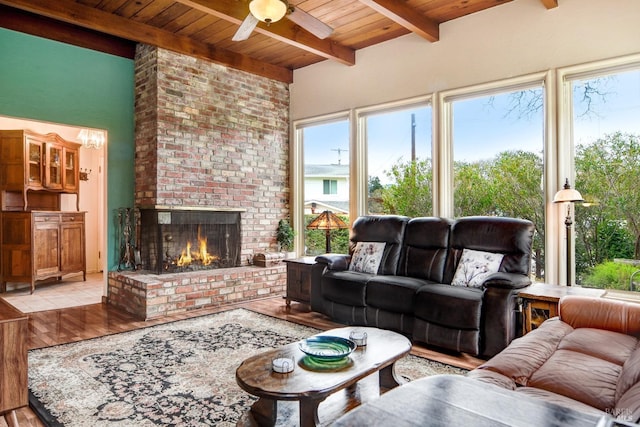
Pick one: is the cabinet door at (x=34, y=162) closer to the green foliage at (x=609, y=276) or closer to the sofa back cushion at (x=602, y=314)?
the sofa back cushion at (x=602, y=314)

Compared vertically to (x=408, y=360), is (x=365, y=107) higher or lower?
higher

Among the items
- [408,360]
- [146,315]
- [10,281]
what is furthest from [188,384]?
[10,281]

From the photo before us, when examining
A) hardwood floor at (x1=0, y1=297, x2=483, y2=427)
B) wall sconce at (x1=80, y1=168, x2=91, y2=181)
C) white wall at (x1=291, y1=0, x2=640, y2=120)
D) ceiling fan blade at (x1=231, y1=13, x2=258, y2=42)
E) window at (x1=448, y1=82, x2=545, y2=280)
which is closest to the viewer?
ceiling fan blade at (x1=231, y1=13, x2=258, y2=42)

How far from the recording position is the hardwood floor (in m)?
3.36

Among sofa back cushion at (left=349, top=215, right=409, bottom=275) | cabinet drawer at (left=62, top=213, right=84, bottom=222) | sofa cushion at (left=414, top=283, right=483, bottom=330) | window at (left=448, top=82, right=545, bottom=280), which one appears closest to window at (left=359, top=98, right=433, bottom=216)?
window at (left=448, top=82, right=545, bottom=280)

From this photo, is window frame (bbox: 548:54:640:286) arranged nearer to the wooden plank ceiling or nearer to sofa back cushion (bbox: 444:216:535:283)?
sofa back cushion (bbox: 444:216:535:283)

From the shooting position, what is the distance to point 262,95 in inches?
233

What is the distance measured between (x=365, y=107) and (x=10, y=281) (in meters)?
5.53

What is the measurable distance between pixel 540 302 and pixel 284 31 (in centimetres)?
362

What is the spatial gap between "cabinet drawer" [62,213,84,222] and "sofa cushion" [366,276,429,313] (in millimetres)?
5195

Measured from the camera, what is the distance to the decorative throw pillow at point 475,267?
3465 millimetres

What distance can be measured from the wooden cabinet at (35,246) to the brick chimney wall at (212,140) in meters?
2.08

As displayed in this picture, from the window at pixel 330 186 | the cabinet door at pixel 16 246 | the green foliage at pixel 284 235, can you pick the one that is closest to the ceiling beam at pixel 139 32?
the window at pixel 330 186

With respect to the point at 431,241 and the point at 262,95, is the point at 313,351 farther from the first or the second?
the point at 262,95
